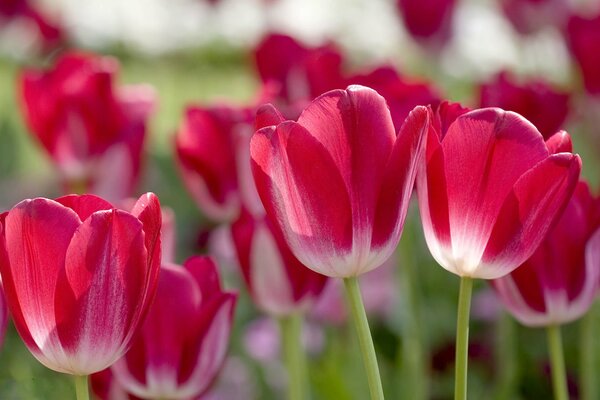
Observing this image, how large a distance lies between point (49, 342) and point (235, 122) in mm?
480

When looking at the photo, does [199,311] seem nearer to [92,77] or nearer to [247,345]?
[92,77]

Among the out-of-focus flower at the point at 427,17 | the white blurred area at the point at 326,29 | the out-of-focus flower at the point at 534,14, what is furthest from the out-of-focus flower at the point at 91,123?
the out-of-focus flower at the point at 534,14

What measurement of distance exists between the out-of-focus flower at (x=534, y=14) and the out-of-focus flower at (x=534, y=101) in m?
1.33

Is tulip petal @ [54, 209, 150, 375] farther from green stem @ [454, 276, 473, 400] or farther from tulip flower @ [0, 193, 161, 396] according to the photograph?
green stem @ [454, 276, 473, 400]

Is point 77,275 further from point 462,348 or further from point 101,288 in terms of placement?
point 462,348

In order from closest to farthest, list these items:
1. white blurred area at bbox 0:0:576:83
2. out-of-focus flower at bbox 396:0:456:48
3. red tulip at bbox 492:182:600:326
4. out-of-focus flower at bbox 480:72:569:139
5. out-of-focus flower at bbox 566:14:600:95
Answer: red tulip at bbox 492:182:600:326 < out-of-focus flower at bbox 480:72:569:139 < out-of-focus flower at bbox 566:14:600:95 < out-of-focus flower at bbox 396:0:456:48 < white blurred area at bbox 0:0:576:83

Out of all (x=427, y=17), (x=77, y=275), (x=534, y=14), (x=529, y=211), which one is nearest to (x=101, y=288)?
(x=77, y=275)

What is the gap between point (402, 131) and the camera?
61 cm

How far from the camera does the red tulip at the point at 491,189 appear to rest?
616mm

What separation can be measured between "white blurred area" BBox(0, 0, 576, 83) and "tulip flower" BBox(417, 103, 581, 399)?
1608 mm

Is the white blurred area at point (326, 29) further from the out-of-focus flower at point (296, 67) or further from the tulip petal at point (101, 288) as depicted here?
the tulip petal at point (101, 288)

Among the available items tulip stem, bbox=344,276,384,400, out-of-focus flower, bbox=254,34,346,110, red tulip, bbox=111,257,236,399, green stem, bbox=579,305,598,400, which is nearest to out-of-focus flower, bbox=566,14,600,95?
out-of-focus flower, bbox=254,34,346,110

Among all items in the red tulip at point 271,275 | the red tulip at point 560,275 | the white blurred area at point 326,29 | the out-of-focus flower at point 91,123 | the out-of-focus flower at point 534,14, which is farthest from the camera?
the white blurred area at point 326,29

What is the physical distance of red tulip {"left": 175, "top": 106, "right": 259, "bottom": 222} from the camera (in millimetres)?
1070
